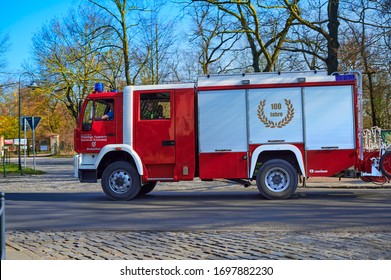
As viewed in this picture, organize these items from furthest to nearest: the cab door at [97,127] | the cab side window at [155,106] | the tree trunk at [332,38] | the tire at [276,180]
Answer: the tree trunk at [332,38]
the cab door at [97,127]
the cab side window at [155,106]
the tire at [276,180]

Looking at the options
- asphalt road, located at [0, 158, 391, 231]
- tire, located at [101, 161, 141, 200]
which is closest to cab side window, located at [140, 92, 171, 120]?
tire, located at [101, 161, 141, 200]

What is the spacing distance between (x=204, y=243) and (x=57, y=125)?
66365 millimetres

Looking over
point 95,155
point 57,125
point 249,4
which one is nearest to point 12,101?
point 57,125

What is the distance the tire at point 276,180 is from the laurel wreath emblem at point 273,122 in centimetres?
95

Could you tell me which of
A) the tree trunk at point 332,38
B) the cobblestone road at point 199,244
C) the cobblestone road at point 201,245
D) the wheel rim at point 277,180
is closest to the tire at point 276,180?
the wheel rim at point 277,180

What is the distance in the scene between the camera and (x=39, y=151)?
6988cm

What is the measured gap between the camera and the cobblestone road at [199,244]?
6.07 meters

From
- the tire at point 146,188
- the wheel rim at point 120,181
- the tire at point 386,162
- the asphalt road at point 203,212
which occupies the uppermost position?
the tire at point 386,162

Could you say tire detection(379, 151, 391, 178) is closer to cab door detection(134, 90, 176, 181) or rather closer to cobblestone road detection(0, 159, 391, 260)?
cobblestone road detection(0, 159, 391, 260)

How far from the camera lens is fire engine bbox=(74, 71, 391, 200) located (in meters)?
12.1

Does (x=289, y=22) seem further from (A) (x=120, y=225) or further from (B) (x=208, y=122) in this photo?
(A) (x=120, y=225)

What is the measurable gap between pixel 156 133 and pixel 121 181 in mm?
1637

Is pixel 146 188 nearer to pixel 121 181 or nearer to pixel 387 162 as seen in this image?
pixel 121 181

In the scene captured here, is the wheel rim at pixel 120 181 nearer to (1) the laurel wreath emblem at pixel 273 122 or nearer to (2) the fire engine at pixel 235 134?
(2) the fire engine at pixel 235 134
